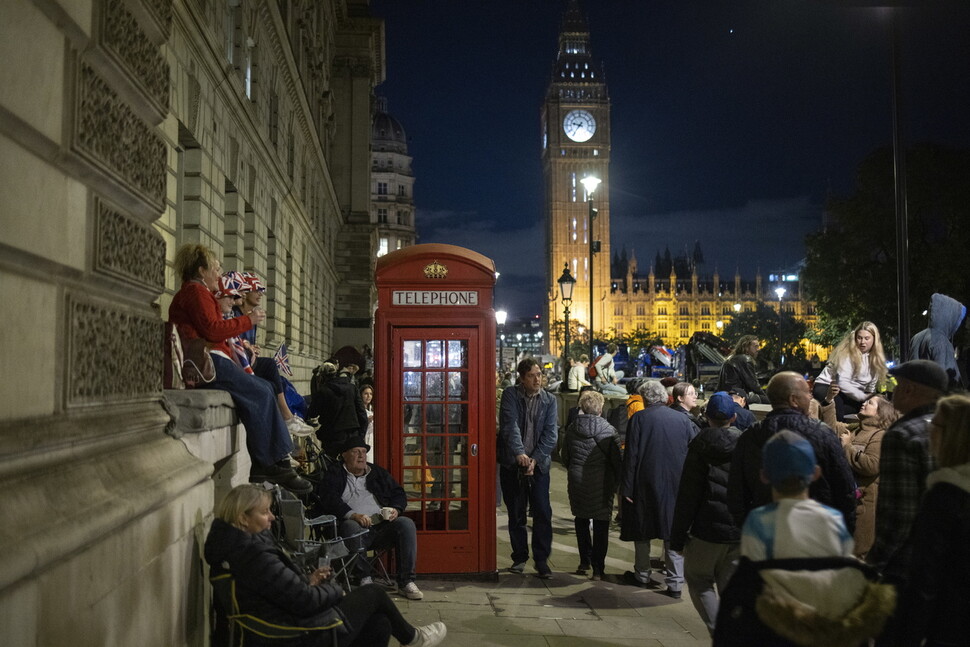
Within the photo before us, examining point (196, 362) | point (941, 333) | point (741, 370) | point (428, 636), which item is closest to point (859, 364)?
point (941, 333)

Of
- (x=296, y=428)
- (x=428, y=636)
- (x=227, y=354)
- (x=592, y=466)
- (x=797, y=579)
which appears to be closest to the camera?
(x=797, y=579)

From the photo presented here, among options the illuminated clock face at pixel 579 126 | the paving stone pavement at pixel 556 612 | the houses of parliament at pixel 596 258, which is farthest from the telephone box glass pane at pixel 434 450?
the illuminated clock face at pixel 579 126

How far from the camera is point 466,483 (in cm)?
814

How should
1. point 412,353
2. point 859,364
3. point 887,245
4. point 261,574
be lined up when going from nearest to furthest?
point 261,574 → point 859,364 → point 412,353 → point 887,245

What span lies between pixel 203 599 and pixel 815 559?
9.70 ft

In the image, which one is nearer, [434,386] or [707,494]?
[707,494]

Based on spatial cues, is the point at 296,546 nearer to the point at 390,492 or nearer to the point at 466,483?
the point at 390,492

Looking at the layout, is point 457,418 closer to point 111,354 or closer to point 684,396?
point 684,396

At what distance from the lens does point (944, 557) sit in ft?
11.0

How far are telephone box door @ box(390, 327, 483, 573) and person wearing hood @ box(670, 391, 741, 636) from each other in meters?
2.34

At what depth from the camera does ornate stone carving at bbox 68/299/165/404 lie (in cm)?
326

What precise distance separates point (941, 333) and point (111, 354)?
24.8 feet

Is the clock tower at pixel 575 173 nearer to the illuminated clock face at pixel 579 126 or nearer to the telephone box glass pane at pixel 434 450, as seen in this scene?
the illuminated clock face at pixel 579 126

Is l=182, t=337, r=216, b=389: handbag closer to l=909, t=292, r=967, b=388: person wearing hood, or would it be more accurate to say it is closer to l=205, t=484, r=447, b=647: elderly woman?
l=205, t=484, r=447, b=647: elderly woman
